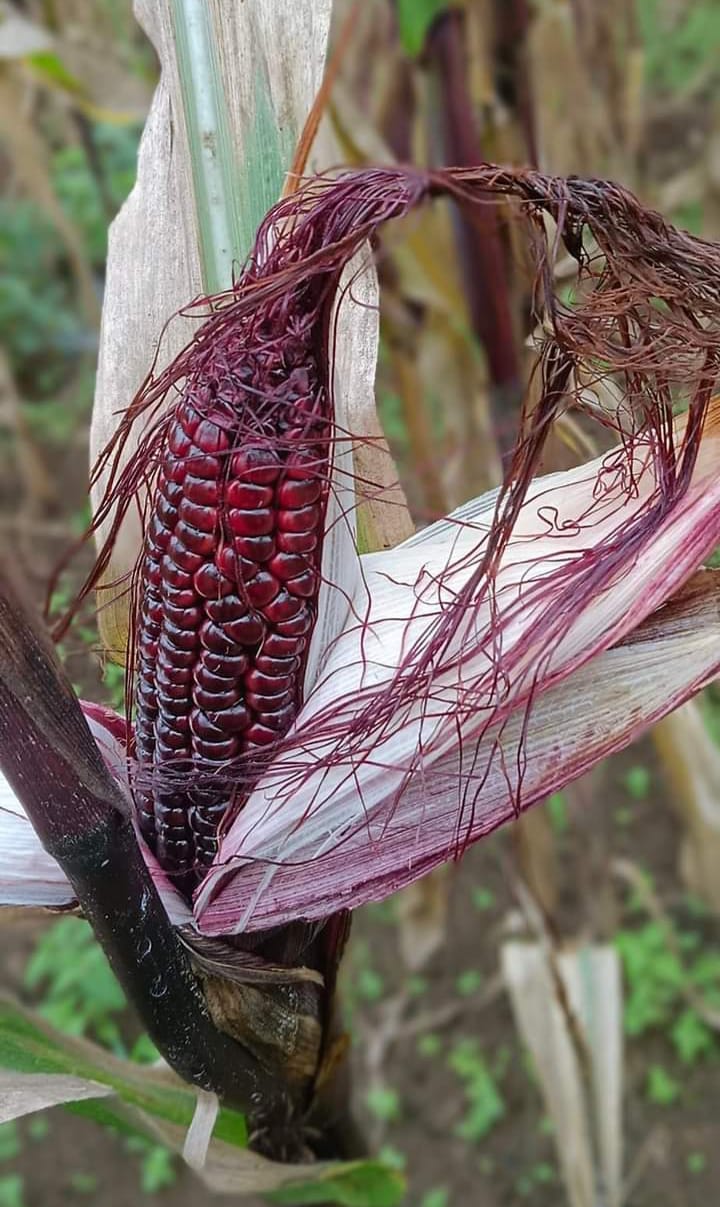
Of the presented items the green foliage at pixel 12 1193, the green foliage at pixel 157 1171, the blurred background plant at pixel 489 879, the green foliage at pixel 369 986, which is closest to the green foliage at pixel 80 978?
the blurred background plant at pixel 489 879

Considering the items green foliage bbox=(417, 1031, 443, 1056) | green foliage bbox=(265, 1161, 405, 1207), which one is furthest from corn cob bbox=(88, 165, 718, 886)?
green foliage bbox=(417, 1031, 443, 1056)

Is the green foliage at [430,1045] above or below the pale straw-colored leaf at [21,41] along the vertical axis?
below

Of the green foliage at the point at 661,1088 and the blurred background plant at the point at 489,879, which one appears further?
the green foliage at the point at 661,1088

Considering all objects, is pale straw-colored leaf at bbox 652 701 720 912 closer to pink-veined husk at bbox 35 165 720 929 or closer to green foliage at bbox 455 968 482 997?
green foliage at bbox 455 968 482 997

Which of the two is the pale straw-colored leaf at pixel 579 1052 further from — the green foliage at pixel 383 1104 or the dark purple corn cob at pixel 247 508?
the dark purple corn cob at pixel 247 508

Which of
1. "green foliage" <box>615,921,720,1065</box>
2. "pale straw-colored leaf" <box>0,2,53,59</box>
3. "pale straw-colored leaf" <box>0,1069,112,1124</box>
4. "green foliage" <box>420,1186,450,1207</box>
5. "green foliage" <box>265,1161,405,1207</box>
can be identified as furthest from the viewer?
"green foliage" <box>615,921,720,1065</box>

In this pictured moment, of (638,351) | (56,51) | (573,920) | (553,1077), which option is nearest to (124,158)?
(56,51)

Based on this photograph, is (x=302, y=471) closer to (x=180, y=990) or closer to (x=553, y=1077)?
(x=180, y=990)

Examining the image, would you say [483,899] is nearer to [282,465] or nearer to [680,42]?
[282,465]
